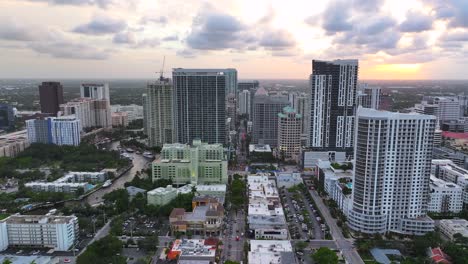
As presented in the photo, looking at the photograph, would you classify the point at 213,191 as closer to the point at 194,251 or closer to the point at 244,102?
the point at 194,251

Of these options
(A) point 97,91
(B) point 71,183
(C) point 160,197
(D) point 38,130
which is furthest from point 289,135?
(A) point 97,91

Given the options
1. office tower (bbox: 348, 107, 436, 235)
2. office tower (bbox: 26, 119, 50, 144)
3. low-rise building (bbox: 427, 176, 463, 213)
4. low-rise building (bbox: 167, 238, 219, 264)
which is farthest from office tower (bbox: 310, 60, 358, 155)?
office tower (bbox: 26, 119, 50, 144)

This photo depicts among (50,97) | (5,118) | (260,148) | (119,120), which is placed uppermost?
(50,97)

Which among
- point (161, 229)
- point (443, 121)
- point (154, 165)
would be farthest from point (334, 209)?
point (443, 121)

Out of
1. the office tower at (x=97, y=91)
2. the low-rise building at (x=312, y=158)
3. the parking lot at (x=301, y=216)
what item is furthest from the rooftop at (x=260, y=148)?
the office tower at (x=97, y=91)

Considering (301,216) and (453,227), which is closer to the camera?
(453,227)

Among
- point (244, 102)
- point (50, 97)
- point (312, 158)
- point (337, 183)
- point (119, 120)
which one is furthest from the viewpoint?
point (244, 102)

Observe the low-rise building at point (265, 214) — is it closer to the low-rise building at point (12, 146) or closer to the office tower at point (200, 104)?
the office tower at point (200, 104)
